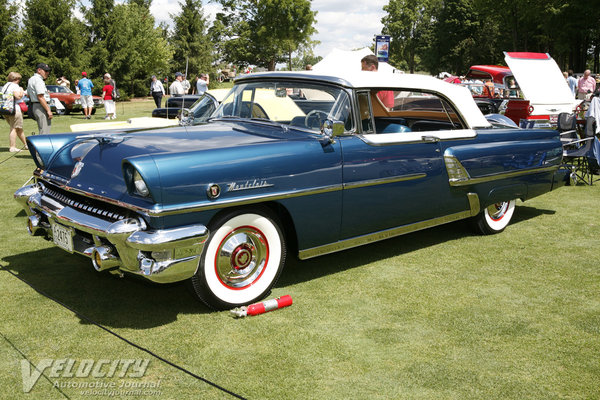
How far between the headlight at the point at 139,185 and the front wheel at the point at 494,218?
348 centimetres

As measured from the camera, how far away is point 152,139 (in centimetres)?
395

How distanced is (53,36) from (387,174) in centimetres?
3408

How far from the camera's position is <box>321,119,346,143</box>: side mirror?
396cm

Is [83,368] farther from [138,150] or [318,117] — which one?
[318,117]

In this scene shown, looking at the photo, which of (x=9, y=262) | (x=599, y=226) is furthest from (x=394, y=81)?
(x=9, y=262)

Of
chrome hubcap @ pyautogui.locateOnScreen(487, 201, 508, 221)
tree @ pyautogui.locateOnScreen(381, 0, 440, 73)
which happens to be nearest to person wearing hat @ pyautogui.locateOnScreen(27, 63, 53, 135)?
chrome hubcap @ pyautogui.locateOnScreen(487, 201, 508, 221)

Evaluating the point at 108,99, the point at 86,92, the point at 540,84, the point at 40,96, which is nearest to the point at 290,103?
the point at 40,96

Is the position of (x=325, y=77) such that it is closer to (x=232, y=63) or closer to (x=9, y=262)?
(x=9, y=262)

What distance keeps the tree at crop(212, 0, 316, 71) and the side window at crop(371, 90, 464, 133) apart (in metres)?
52.5

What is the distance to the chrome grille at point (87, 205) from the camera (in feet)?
11.3

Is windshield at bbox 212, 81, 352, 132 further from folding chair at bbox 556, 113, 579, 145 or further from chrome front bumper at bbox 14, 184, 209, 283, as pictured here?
folding chair at bbox 556, 113, 579, 145

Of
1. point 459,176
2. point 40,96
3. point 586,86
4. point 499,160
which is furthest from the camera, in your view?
point 586,86

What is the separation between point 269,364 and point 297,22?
2220 inches

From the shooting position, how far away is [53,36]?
3322 centimetres
